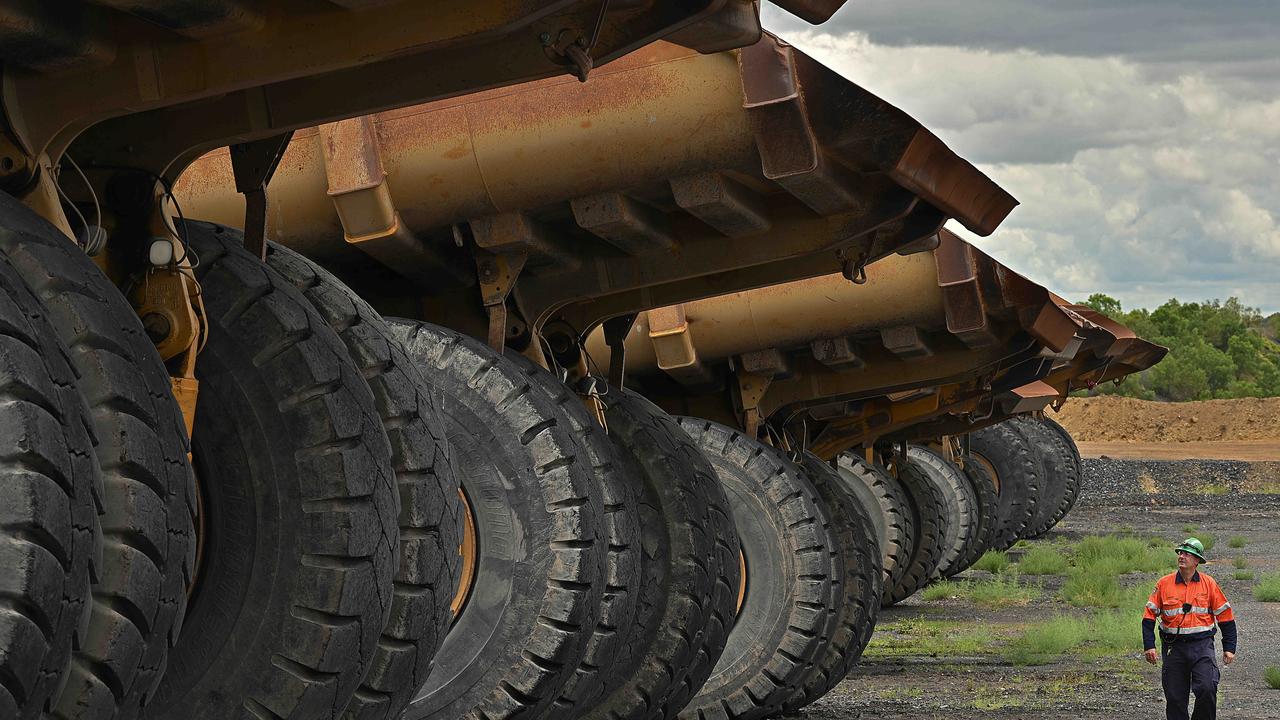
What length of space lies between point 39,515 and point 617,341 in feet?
19.9

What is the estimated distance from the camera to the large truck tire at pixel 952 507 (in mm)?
21328

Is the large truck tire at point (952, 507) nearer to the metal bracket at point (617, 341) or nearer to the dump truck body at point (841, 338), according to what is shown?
the dump truck body at point (841, 338)

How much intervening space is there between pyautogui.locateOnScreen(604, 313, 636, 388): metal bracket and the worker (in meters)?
3.78

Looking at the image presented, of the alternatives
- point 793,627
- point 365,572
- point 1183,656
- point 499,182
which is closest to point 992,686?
point 1183,656

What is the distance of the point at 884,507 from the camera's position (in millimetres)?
15938

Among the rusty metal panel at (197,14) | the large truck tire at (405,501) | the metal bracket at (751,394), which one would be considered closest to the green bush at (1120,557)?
the metal bracket at (751,394)

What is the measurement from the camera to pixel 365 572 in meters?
4.04

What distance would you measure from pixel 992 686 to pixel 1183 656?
172cm

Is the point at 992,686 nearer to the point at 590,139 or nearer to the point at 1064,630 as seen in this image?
the point at 1064,630

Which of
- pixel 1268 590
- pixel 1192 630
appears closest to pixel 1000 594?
pixel 1268 590

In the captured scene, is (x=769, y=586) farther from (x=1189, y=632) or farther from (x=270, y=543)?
(x=270, y=543)

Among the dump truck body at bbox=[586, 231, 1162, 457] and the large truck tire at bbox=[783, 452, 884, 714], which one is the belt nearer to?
the large truck tire at bbox=[783, 452, 884, 714]

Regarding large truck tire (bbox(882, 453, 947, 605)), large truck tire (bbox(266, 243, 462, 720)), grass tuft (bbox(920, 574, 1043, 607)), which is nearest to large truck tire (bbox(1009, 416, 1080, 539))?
grass tuft (bbox(920, 574, 1043, 607))

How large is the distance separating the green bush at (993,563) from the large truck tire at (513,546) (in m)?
19.5
